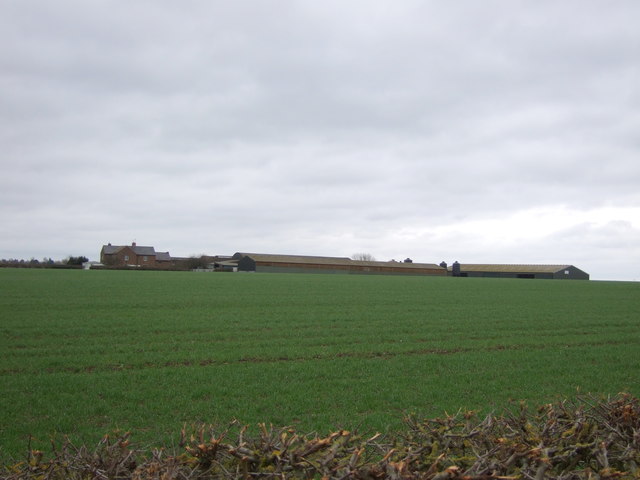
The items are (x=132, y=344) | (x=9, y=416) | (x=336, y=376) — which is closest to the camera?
(x=9, y=416)

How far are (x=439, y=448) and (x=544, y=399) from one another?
9011mm

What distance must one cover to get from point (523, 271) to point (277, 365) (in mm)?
127687

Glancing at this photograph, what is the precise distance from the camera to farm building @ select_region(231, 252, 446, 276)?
127562 millimetres

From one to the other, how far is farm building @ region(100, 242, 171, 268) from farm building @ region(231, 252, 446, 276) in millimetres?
29106

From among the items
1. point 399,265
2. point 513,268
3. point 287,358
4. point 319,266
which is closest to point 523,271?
point 513,268

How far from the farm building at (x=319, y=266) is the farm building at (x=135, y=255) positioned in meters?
29.1

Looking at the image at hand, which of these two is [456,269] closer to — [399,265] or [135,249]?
[399,265]

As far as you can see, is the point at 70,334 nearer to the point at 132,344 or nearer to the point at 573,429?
the point at 132,344

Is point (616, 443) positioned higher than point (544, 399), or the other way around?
point (616, 443)

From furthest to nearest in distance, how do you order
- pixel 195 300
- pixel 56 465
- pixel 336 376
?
pixel 195 300, pixel 336 376, pixel 56 465

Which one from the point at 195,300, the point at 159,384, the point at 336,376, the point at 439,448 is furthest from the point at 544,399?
the point at 195,300

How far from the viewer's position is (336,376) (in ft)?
43.6

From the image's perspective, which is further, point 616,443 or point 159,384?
point 159,384

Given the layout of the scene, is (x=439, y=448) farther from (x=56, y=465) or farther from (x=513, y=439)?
(x=56, y=465)
